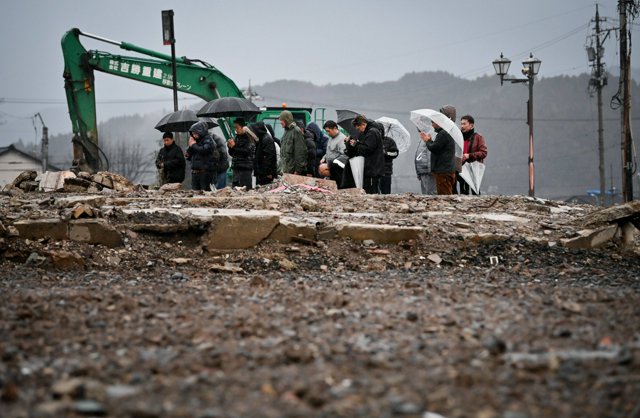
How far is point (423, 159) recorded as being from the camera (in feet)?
47.1

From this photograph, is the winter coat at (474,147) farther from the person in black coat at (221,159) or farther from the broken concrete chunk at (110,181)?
the broken concrete chunk at (110,181)

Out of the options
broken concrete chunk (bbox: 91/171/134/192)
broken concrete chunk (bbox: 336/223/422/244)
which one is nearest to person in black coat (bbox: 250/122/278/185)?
broken concrete chunk (bbox: 91/171/134/192)

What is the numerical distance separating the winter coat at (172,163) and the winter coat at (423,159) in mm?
4402

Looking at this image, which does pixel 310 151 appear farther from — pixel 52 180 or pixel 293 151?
pixel 52 180

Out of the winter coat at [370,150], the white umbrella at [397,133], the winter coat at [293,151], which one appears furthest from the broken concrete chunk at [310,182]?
the white umbrella at [397,133]

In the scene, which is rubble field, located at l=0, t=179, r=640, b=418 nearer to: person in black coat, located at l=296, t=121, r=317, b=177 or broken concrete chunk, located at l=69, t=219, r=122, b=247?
broken concrete chunk, located at l=69, t=219, r=122, b=247

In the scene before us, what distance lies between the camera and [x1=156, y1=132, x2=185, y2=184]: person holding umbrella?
1550 centimetres

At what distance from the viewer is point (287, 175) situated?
542 inches

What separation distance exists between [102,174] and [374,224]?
26.4ft

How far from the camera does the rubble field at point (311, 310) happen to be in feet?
12.7

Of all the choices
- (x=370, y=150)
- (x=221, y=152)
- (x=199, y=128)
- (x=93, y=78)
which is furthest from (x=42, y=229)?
(x=93, y=78)

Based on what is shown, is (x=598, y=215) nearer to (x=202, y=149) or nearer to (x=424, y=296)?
(x=424, y=296)

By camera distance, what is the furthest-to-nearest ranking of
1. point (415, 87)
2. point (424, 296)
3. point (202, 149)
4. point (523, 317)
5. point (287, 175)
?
point (415, 87) → point (202, 149) → point (287, 175) → point (424, 296) → point (523, 317)

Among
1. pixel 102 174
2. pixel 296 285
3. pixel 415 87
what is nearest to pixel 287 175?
pixel 102 174
